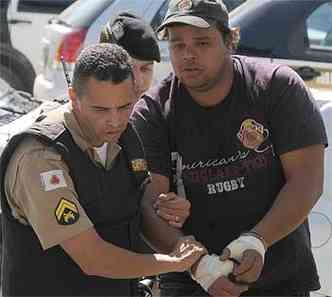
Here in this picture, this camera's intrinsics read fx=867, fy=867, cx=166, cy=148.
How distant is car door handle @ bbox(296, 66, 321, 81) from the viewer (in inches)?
233

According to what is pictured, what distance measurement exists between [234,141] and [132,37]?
0.59m

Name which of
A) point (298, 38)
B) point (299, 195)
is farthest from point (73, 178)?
point (298, 38)

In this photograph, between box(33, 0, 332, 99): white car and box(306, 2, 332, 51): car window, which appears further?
box(306, 2, 332, 51): car window

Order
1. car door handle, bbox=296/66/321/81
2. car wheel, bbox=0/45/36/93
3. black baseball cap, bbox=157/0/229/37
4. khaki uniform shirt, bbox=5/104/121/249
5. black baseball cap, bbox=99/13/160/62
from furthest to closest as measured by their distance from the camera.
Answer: car wheel, bbox=0/45/36/93 → car door handle, bbox=296/66/321/81 → black baseball cap, bbox=99/13/160/62 → black baseball cap, bbox=157/0/229/37 → khaki uniform shirt, bbox=5/104/121/249

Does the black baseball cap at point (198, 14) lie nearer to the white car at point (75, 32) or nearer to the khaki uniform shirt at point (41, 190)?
the khaki uniform shirt at point (41, 190)

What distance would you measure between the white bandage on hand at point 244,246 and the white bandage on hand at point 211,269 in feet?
0.11

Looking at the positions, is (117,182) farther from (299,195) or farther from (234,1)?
(234,1)

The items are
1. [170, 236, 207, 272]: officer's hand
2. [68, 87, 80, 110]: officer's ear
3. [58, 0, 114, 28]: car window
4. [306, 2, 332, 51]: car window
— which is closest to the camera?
[68, 87, 80, 110]: officer's ear

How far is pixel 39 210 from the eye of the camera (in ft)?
7.61

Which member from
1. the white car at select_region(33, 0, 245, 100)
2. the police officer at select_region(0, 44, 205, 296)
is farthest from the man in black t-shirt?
the white car at select_region(33, 0, 245, 100)

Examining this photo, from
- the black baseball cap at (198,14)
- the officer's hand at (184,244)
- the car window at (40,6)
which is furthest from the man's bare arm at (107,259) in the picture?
the car window at (40,6)

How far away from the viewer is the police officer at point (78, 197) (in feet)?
7.66

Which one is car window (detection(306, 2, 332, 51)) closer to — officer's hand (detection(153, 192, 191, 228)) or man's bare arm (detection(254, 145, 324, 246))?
man's bare arm (detection(254, 145, 324, 246))

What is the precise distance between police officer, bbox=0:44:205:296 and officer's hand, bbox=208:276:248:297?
0.71 feet
